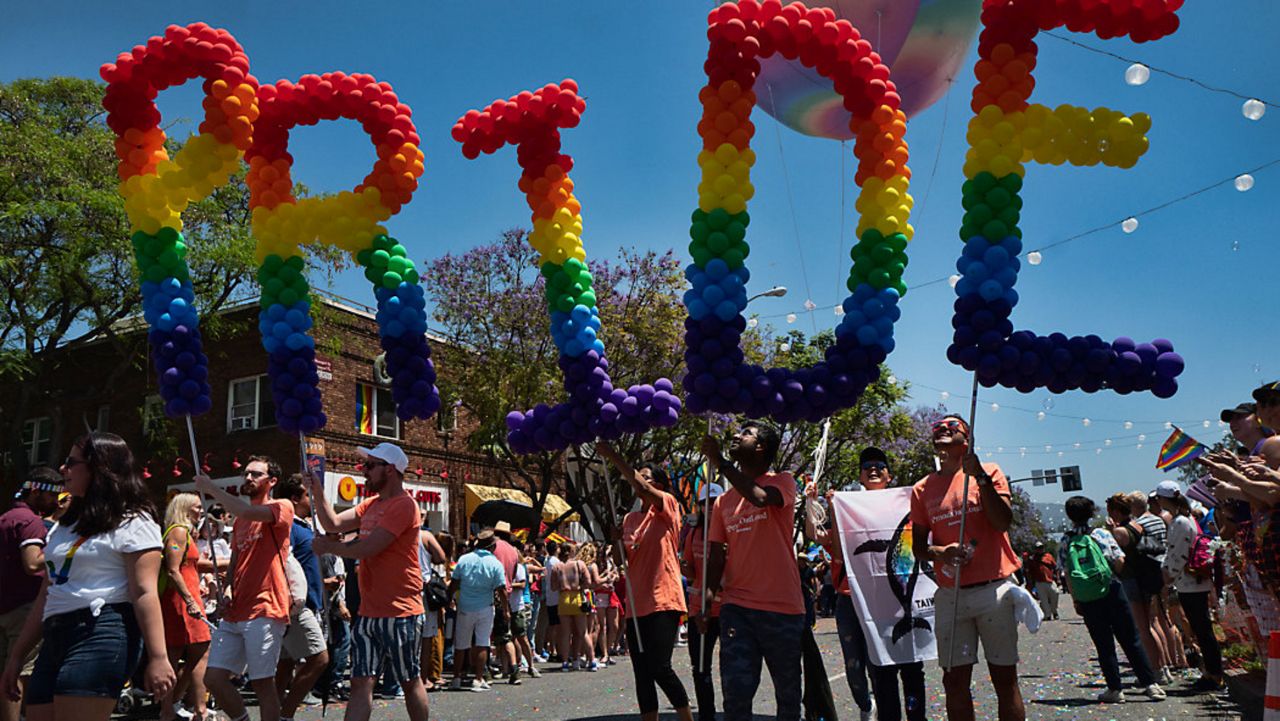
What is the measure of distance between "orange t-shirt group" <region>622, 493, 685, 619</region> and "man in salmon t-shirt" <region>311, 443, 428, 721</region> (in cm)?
135

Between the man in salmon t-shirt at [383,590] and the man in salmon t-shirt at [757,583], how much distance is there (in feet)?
5.72

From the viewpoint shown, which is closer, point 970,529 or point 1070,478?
point 970,529

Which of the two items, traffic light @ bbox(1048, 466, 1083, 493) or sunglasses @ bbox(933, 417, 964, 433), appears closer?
sunglasses @ bbox(933, 417, 964, 433)

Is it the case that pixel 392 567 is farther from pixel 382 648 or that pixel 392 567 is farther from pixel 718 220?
pixel 718 220

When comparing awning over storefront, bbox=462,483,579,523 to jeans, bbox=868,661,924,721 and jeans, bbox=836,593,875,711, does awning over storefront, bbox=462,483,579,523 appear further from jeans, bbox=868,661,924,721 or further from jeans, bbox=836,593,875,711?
jeans, bbox=868,661,924,721

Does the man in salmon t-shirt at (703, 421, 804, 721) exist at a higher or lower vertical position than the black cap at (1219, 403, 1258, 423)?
lower

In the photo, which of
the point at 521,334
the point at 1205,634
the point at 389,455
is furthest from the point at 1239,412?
the point at 521,334

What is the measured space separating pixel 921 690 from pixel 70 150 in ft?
63.2

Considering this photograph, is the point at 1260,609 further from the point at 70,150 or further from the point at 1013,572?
the point at 70,150

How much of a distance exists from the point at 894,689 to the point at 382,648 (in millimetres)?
3064

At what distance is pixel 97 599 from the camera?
373cm

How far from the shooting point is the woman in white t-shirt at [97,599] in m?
3.65

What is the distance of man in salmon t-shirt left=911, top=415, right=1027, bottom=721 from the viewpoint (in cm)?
473

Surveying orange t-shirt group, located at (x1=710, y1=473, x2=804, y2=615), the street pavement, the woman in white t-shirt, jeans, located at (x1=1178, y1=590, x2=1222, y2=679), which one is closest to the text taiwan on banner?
orange t-shirt group, located at (x1=710, y1=473, x2=804, y2=615)
